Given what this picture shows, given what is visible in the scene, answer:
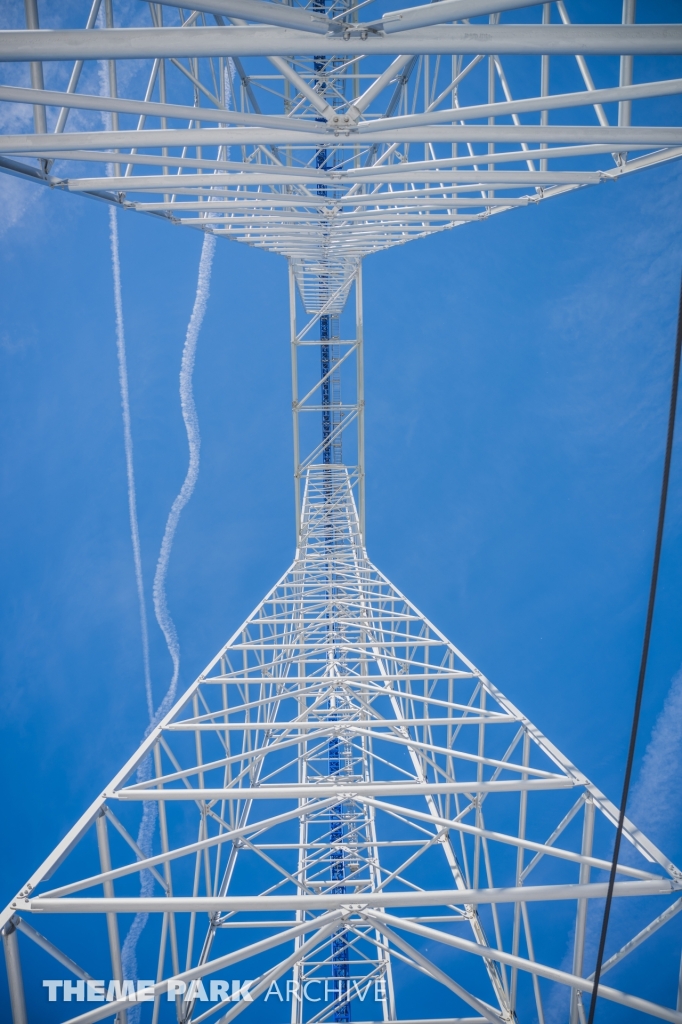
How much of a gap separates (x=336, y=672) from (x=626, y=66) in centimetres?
1075

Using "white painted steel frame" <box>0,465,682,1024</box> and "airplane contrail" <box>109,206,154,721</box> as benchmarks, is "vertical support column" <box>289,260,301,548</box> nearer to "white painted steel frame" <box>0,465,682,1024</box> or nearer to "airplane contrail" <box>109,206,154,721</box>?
"white painted steel frame" <box>0,465,682,1024</box>

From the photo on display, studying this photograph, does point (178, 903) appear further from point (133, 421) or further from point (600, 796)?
point (133, 421)

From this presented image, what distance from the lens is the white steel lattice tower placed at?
641 centimetres

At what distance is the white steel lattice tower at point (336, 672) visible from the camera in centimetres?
641

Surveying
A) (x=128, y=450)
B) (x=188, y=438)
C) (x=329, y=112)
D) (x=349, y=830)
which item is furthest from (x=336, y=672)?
(x=128, y=450)

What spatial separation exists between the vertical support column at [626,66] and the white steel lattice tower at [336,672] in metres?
0.05

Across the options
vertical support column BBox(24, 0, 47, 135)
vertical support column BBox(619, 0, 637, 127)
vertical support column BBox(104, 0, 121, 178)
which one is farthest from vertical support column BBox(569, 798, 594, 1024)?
vertical support column BBox(104, 0, 121, 178)

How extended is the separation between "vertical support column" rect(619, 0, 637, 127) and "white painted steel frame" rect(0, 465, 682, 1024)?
7823 millimetres

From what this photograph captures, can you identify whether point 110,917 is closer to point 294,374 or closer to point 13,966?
point 13,966

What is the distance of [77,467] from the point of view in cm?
2702

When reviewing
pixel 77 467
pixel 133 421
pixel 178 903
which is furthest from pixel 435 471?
pixel 178 903

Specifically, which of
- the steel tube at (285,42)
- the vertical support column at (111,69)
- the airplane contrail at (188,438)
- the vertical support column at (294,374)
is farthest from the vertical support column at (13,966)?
the airplane contrail at (188,438)

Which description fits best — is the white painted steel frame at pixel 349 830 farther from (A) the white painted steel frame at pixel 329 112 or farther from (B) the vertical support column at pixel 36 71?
(B) the vertical support column at pixel 36 71

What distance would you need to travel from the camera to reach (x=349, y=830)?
54.3ft
